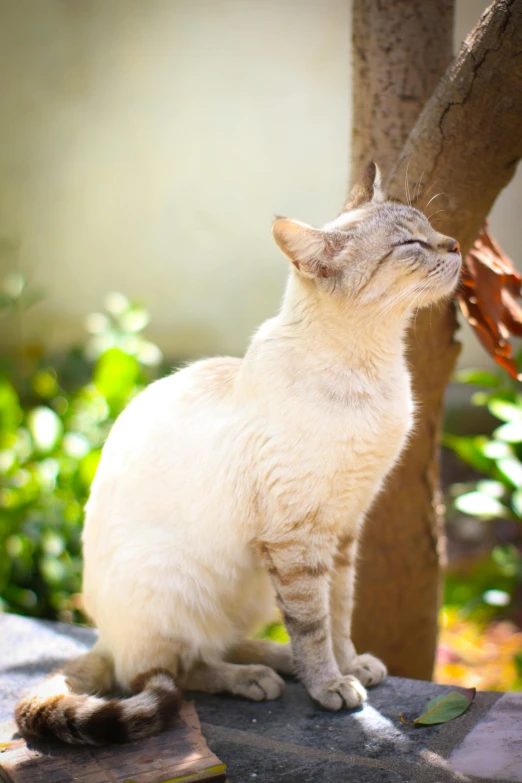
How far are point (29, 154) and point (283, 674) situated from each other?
4.70 meters

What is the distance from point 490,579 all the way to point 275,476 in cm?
307

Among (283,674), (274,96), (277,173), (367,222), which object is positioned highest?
(274,96)

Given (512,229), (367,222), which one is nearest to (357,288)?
(367,222)

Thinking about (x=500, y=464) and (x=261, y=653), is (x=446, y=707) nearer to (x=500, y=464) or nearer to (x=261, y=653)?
(x=261, y=653)

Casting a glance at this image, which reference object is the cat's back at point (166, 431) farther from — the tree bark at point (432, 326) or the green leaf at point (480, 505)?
the green leaf at point (480, 505)

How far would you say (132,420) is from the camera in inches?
99.4

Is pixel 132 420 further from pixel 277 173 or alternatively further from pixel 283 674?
pixel 277 173

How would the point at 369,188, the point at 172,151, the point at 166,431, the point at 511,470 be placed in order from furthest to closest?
the point at 172,151 < the point at 511,470 < the point at 369,188 < the point at 166,431

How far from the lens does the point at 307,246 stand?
2.22m

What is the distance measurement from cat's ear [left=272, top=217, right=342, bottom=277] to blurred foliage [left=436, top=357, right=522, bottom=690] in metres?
1.62

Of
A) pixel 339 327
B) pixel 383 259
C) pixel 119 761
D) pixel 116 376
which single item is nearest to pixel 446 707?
pixel 119 761

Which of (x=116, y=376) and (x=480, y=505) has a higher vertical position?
(x=116, y=376)

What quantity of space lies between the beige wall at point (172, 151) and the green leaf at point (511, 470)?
199cm

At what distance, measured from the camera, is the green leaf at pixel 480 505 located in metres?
3.88
